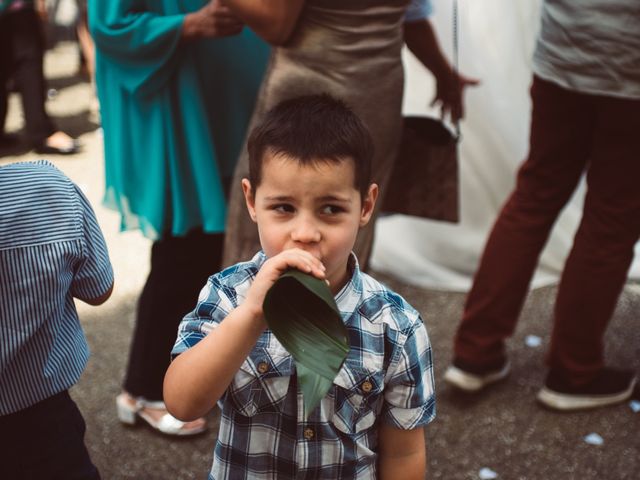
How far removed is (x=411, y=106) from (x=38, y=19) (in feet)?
10.2

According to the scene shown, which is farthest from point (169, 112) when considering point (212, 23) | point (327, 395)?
point (327, 395)

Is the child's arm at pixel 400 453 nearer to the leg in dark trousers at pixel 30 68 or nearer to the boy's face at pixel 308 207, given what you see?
the boy's face at pixel 308 207

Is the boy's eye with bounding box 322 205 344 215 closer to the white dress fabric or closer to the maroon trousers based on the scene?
the maroon trousers

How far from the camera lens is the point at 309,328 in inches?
51.1

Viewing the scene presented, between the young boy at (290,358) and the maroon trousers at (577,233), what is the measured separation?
125cm

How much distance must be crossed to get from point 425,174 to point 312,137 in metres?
1.31

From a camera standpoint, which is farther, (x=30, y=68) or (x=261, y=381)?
(x=30, y=68)

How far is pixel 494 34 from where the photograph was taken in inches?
146

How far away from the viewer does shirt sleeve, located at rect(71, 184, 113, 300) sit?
1.59 metres

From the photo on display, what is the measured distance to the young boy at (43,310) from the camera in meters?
1.49

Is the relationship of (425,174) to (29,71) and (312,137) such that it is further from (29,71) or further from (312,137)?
(29,71)

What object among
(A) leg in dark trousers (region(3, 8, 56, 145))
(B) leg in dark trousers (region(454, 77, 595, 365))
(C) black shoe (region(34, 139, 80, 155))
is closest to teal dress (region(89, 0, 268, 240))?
(B) leg in dark trousers (region(454, 77, 595, 365))

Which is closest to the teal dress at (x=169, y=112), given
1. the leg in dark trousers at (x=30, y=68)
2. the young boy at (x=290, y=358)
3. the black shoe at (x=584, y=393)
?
the young boy at (x=290, y=358)

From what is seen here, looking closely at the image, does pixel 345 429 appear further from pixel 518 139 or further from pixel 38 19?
pixel 38 19
